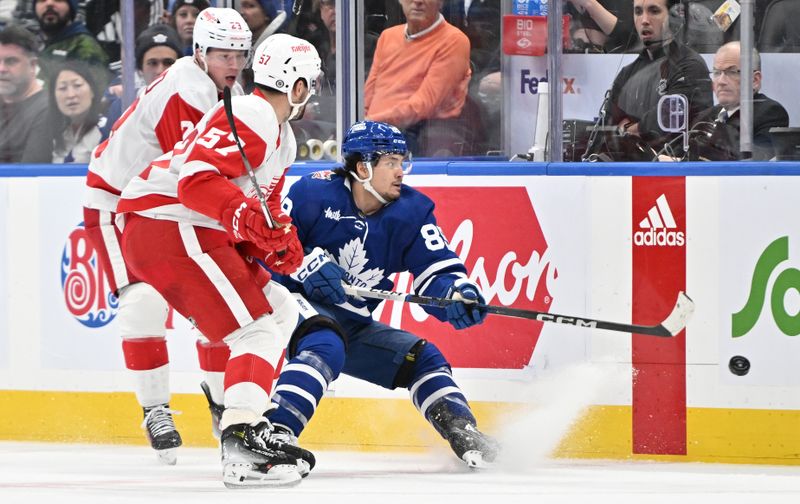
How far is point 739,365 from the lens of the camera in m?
4.55

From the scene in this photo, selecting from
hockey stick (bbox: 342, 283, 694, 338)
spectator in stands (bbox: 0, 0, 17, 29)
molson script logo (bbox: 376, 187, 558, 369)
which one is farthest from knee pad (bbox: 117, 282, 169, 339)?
spectator in stands (bbox: 0, 0, 17, 29)

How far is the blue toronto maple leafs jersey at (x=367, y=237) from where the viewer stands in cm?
441

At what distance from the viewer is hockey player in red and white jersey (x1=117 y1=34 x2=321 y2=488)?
3.81 metres

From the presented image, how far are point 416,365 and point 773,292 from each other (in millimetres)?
1090

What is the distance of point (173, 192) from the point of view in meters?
4.04

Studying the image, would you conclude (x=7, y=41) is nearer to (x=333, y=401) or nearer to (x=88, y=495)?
(x=333, y=401)

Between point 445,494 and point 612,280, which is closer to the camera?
point 445,494

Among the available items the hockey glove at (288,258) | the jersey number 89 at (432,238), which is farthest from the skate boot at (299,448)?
the jersey number 89 at (432,238)

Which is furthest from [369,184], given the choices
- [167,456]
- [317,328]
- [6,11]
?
[6,11]

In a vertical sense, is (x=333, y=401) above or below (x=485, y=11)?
below

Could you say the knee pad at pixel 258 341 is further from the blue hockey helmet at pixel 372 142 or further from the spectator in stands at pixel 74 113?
the spectator in stands at pixel 74 113

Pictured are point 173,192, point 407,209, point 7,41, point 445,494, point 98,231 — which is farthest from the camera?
point 7,41

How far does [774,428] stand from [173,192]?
6.25ft

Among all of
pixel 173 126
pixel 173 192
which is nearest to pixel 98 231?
pixel 173 126
